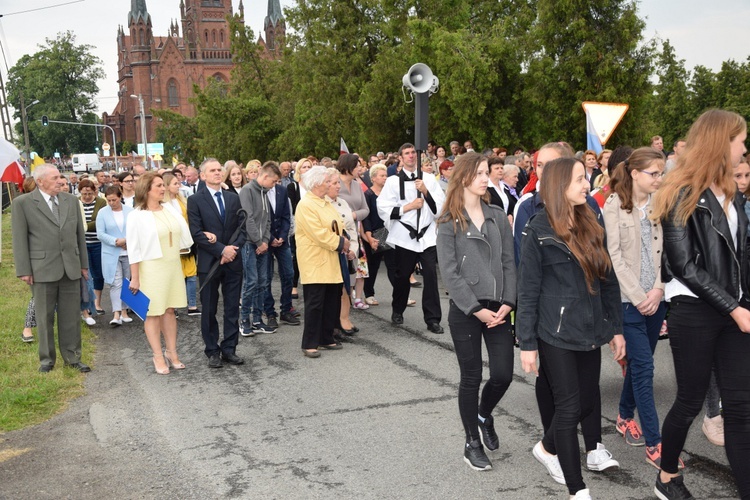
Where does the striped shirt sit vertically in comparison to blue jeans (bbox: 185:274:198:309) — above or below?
above

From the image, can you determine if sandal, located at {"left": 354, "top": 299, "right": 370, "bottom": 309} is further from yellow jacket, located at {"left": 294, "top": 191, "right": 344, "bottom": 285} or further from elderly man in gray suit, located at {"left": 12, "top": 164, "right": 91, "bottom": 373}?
elderly man in gray suit, located at {"left": 12, "top": 164, "right": 91, "bottom": 373}

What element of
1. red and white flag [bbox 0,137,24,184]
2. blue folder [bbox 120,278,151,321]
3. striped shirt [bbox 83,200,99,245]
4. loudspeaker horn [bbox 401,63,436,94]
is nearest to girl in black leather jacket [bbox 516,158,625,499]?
blue folder [bbox 120,278,151,321]

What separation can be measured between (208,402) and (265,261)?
3260 mm

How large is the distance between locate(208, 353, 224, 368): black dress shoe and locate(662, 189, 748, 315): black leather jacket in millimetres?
5208

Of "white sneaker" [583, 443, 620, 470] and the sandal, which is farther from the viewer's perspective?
the sandal

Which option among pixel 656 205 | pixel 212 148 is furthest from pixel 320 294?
pixel 212 148

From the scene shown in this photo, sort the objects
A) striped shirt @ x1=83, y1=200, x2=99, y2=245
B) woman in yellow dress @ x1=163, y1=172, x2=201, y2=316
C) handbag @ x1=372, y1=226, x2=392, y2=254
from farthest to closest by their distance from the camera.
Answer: striped shirt @ x1=83, y1=200, x2=99, y2=245
handbag @ x1=372, y1=226, x2=392, y2=254
woman in yellow dress @ x1=163, y1=172, x2=201, y2=316

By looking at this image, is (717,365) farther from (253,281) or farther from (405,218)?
(253,281)

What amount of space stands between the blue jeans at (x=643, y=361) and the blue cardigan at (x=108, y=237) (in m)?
7.47

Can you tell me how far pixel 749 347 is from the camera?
427 centimetres

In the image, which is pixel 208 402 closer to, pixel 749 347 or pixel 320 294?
pixel 320 294

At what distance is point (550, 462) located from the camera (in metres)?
5.25

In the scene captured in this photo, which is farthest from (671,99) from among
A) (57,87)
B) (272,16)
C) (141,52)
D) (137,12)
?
(137,12)

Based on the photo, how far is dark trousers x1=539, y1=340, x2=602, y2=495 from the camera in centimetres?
463
